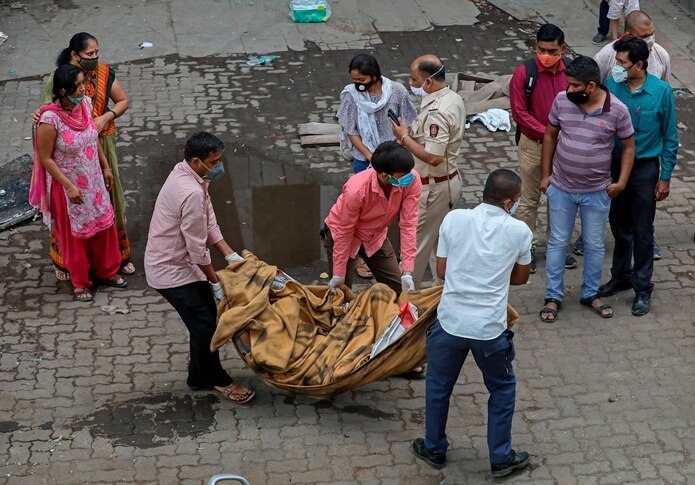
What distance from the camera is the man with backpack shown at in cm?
686

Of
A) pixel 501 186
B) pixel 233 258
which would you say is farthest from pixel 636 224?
pixel 233 258

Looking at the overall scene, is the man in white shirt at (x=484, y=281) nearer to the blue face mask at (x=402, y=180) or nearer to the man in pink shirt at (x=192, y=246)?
the blue face mask at (x=402, y=180)

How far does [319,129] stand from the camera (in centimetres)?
948

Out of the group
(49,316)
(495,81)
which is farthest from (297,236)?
(495,81)

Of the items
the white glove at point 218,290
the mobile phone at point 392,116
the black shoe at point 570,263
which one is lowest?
the black shoe at point 570,263

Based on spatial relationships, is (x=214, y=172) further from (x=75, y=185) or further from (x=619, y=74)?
(x=619, y=74)

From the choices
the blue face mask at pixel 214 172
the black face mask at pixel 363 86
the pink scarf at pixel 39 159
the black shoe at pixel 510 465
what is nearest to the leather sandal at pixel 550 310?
the black shoe at pixel 510 465

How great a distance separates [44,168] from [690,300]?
4744 mm

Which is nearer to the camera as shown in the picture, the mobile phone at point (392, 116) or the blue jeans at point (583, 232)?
the blue jeans at point (583, 232)

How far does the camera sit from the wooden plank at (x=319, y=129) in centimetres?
942

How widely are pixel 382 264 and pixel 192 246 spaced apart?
137cm

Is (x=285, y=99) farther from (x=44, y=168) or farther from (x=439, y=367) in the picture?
(x=439, y=367)

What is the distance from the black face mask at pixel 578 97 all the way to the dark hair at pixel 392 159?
139cm

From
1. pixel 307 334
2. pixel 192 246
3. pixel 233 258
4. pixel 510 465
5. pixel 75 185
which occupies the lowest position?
pixel 510 465
